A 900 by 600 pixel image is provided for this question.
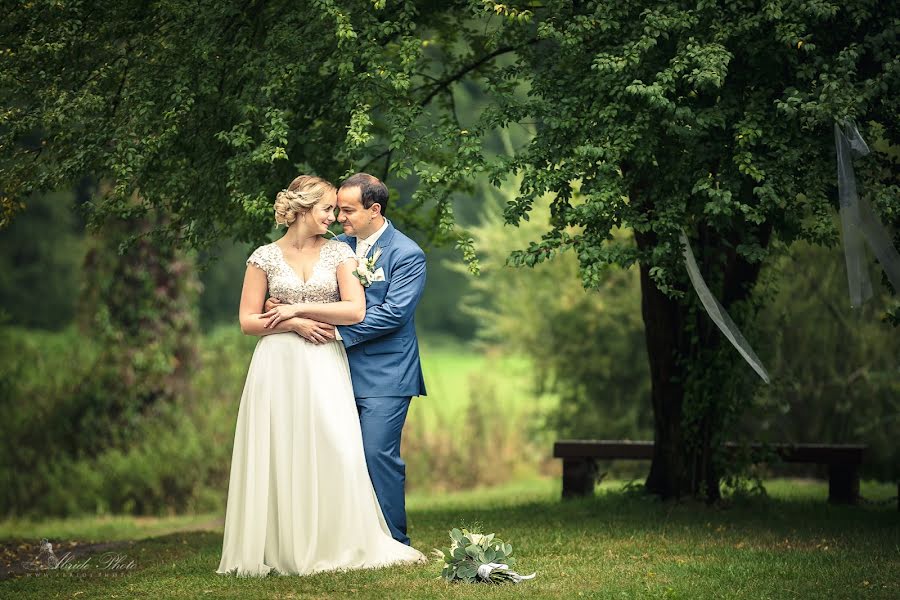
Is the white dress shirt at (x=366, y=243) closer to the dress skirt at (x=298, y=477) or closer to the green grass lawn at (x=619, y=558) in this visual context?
the dress skirt at (x=298, y=477)

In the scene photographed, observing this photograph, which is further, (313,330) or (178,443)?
(178,443)

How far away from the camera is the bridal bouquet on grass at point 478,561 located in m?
6.06

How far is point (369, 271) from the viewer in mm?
6664

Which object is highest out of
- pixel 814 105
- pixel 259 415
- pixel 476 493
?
pixel 814 105

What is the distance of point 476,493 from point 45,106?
9.51m

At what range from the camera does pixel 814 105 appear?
6.54 m

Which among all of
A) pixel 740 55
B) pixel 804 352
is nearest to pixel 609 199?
pixel 740 55

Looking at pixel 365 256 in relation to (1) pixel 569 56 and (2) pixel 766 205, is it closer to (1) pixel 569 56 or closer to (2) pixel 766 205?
(1) pixel 569 56

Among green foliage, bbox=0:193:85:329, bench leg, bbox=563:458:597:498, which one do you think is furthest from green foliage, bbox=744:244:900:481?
green foliage, bbox=0:193:85:329

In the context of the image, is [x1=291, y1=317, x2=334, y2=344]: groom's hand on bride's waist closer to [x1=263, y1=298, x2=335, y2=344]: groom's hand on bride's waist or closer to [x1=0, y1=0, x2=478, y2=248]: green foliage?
[x1=263, y1=298, x2=335, y2=344]: groom's hand on bride's waist

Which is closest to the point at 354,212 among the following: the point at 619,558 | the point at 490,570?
the point at 490,570

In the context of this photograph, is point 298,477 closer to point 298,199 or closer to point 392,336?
point 392,336

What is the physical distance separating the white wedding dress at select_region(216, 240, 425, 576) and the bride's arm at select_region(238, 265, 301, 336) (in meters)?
0.04

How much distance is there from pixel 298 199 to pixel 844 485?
253 inches
